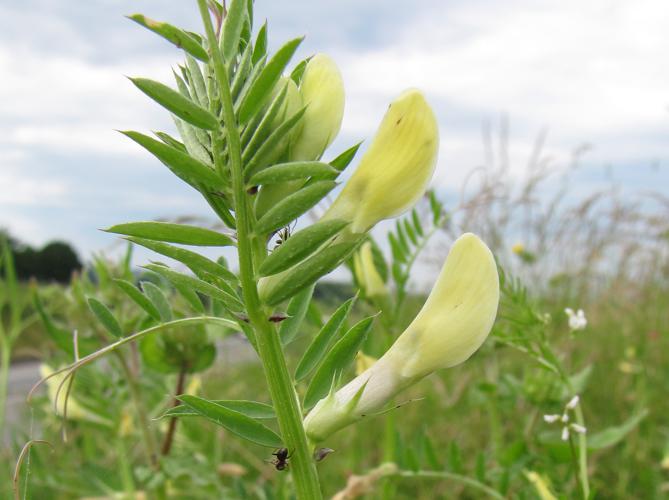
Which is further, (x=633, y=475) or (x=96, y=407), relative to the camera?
(x=633, y=475)

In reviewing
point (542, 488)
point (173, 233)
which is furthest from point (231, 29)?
point (542, 488)

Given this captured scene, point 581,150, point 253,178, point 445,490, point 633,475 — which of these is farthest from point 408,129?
point 581,150

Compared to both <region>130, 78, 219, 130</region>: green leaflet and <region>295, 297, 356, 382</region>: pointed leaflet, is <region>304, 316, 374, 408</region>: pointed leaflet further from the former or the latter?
<region>130, 78, 219, 130</region>: green leaflet

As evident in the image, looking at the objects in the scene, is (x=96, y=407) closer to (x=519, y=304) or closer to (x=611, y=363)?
(x=519, y=304)

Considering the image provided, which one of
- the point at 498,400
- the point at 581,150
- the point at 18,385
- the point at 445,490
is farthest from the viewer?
the point at 18,385

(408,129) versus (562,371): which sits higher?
(408,129)

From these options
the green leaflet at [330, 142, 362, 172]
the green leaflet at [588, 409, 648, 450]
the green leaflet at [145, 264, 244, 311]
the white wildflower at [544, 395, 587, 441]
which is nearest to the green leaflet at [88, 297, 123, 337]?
the green leaflet at [145, 264, 244, 311]

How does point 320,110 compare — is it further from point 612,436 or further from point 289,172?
point 612,436
